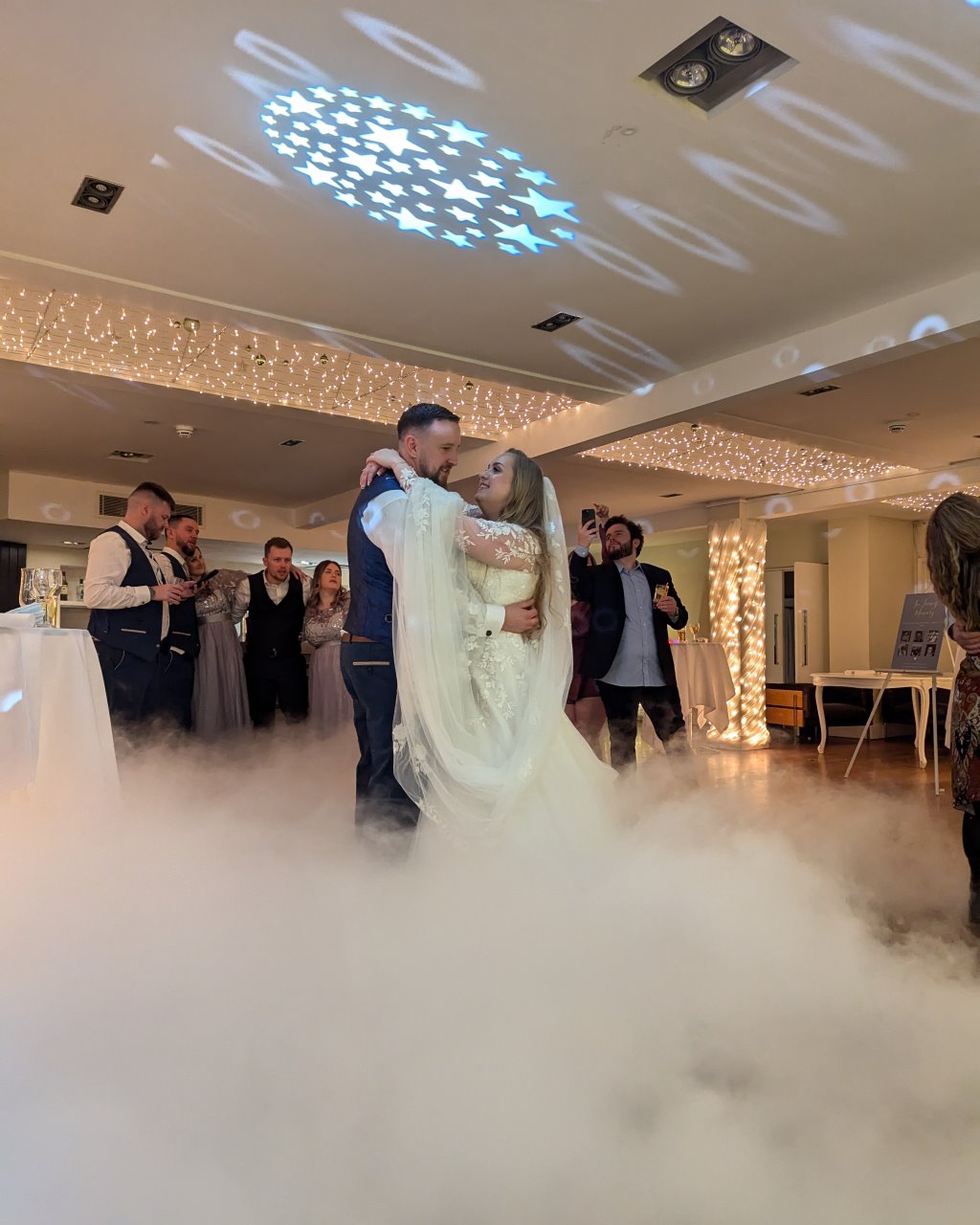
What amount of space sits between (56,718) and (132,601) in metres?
0.98

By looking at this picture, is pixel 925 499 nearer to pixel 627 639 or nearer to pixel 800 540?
pixel 800 540

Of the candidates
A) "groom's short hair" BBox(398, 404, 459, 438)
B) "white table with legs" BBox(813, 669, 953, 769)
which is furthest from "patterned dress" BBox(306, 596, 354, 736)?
"white table with legs" BBox(813, 669, 953, 769)

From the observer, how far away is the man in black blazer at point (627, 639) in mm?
4000

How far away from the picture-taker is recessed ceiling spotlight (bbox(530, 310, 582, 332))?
4711mm

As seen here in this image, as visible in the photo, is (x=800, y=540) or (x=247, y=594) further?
(x=800, y=540)

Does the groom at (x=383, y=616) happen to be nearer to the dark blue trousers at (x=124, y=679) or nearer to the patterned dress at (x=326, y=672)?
the dark blue trousers at (x=124, y=679)

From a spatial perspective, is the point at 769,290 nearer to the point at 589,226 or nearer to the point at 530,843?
the point at 589,226

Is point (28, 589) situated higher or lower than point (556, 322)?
lower

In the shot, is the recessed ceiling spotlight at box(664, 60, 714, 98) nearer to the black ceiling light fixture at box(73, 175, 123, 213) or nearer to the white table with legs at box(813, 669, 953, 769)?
the black ceiling light fixture at box(73, 175, 123, 213)

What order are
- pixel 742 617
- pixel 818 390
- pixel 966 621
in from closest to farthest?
pixel 966 621 → pixel 818 390 → pixel 742 617

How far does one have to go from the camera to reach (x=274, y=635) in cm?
541

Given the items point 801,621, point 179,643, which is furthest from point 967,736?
point 801,621

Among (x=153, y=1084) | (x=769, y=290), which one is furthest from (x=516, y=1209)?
(x=769, y=290)

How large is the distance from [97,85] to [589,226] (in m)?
1.88
